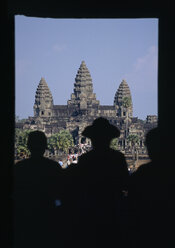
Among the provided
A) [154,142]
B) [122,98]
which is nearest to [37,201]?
[154,142]

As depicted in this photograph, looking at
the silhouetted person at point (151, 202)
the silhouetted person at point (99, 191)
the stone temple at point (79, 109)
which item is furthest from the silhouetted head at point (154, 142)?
the stone temple at point (79, 109)

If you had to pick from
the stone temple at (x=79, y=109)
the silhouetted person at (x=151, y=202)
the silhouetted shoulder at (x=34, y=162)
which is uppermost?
the stone temple at (x=79, y=109)

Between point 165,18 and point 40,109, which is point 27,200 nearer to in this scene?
point 165,18

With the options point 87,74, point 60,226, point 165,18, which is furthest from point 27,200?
point 87,74

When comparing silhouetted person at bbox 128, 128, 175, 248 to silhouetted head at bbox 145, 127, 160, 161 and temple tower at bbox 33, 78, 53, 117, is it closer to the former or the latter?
silhouetted head at bbox 145, 127, 160, 161

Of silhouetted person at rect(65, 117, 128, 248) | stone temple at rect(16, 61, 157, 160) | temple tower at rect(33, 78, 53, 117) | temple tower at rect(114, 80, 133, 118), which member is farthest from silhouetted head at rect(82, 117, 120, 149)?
temple tower at rect(33, 78, 53, 117)

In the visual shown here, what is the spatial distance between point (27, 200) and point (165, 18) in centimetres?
192

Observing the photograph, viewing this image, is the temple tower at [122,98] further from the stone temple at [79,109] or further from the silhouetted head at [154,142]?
the silhouetted head at [154,142]

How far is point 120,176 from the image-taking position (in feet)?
15.3

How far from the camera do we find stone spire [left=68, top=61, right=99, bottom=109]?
141 m

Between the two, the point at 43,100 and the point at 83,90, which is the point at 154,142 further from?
the point at 83,90

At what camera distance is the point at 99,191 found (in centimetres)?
461

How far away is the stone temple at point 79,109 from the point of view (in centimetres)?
13138

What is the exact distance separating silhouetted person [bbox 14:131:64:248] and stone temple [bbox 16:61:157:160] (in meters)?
123
